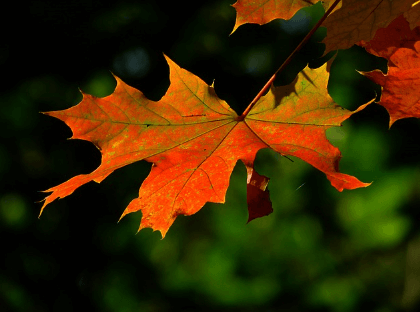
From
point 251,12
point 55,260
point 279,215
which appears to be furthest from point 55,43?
point 251,12

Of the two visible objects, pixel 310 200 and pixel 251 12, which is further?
pixel 310 200

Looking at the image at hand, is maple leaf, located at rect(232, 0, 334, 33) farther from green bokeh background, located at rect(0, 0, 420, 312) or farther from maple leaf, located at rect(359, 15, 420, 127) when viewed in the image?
green bokeh background, located at rect(0, 0, 420, 312)

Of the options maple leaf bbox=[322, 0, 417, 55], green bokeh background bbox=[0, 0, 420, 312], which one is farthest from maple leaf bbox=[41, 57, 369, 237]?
green bokeh background bbox=[0, 0, 420, 312]

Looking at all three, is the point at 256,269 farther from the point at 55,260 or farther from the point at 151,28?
the point at 151,28

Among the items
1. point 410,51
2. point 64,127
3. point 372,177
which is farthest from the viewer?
point 64,127

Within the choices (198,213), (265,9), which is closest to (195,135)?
(265,9)

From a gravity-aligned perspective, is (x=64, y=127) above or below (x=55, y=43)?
below

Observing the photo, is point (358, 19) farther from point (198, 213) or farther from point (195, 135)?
point (198, 213)

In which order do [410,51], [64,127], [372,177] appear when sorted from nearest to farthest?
[410,51] → [372,177] → [64,127]
